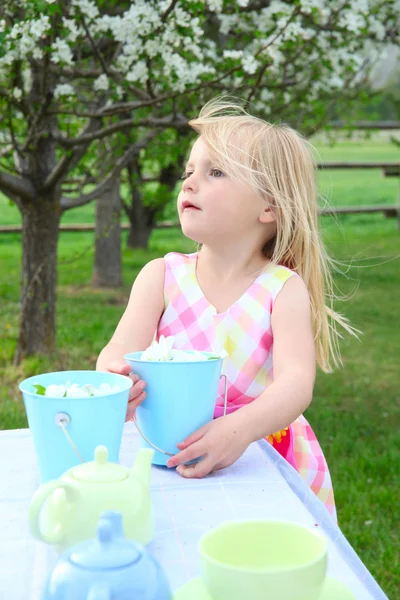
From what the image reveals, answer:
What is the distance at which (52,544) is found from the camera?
1.01 metres

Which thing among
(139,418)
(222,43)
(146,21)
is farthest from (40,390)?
(222,43)

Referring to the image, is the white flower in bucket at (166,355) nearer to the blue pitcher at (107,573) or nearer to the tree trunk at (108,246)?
the blue pitcher at (107,573)

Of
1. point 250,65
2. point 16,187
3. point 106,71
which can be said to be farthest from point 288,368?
point 16,187

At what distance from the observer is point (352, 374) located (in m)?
5.58

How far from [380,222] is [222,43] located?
8.64 meters

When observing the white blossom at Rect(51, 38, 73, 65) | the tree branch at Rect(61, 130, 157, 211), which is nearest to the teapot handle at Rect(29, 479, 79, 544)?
the white blossom at Rect(51, 38, 73, 65)

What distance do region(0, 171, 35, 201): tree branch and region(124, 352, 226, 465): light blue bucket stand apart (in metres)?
3.21

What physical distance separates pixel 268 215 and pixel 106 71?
2384mm

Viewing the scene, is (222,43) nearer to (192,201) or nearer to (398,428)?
(398,428)

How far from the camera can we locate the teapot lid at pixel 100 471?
1.02 metres

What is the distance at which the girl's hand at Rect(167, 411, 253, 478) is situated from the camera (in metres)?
1.41

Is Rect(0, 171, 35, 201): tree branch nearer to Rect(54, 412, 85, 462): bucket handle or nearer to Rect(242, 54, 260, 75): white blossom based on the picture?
Rect(242, 54, 260, 75): white blossom

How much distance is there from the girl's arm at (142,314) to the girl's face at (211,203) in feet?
0.74

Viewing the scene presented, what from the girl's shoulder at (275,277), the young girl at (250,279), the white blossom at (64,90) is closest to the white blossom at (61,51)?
the white blossom at (64,90)
